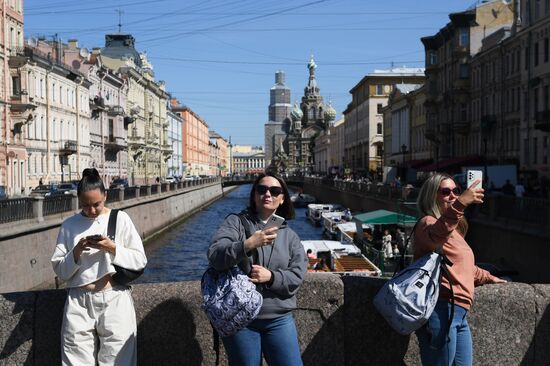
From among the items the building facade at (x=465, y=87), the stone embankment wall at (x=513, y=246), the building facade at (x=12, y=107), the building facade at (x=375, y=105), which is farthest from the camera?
the building facade at (x=375, y=105)

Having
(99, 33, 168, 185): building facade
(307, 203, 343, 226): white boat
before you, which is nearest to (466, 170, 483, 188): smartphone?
(307, 203, 343, 226): white boat

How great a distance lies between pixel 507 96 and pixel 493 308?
39.9m

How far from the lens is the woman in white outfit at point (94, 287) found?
15.1ft

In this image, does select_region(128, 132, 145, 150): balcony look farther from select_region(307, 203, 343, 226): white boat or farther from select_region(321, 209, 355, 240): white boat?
select_region(321, 209, 355, 240): white boat

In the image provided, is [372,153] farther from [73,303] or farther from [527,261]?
[73,303]

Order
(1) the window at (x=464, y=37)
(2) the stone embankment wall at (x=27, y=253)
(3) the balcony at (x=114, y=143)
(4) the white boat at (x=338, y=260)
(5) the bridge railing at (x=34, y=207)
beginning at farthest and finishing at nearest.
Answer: (3) the balcony at (x=114, y=143) < (1) the window at (x=464, y=37) < (4) the white boat at (x=338, y=260) < (5) the bridge railing at (x=34, y=207) < (2) the stone embankment wall at (x=27, y=253)

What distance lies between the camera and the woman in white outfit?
4590 millimetres

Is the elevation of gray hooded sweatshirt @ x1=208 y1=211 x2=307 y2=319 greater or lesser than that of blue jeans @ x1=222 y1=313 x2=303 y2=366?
greater

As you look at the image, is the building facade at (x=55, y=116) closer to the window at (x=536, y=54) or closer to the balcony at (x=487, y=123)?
the balcony at (x=487, y=123)

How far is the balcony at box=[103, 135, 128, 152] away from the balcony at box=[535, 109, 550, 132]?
4424 centimetres

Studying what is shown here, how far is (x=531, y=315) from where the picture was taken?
17.5 ft

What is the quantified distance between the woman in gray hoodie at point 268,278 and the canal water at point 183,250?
15.0m

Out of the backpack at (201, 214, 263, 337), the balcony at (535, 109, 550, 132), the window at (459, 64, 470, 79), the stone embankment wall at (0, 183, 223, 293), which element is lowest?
the stone embankment wall at (0, 183, 223, 293)

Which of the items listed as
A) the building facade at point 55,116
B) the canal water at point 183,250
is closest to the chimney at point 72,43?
the building facade at point 55,116
